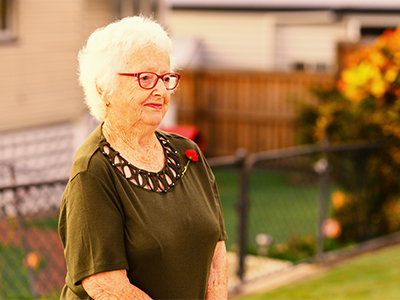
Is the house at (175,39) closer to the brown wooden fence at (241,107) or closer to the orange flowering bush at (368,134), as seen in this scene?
the brown wooden fence at (241,107)

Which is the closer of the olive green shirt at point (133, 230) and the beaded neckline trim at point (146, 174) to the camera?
the olive green shirt at point (133, 230)

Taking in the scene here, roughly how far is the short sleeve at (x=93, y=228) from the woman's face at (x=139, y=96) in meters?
0.24

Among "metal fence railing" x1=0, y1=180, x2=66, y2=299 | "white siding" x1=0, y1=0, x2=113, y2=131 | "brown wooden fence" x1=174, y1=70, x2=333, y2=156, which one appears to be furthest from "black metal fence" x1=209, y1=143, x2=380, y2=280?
"brown wooden fence" x1=174, y1=70, x2=333, y2=156

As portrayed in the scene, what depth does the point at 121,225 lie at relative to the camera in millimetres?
1811

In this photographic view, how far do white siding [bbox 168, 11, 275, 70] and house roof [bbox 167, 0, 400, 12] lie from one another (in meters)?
0.26

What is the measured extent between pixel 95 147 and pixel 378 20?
46.3 feet

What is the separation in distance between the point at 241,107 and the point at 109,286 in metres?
12.0

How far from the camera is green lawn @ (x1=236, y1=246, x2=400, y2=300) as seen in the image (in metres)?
5.15

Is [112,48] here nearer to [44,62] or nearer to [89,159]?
[89,159]

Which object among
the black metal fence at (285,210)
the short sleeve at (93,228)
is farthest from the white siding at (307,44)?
the short sleeve at (93,228)

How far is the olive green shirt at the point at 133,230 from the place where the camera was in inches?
70.0

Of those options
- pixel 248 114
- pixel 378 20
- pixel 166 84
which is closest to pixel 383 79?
pixel 166 84

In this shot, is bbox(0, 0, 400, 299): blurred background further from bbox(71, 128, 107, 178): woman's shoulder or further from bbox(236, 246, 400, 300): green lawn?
bbox(71, 128, 107, 178): woman's shoulder

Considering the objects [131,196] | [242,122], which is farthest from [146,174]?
[242,122]
